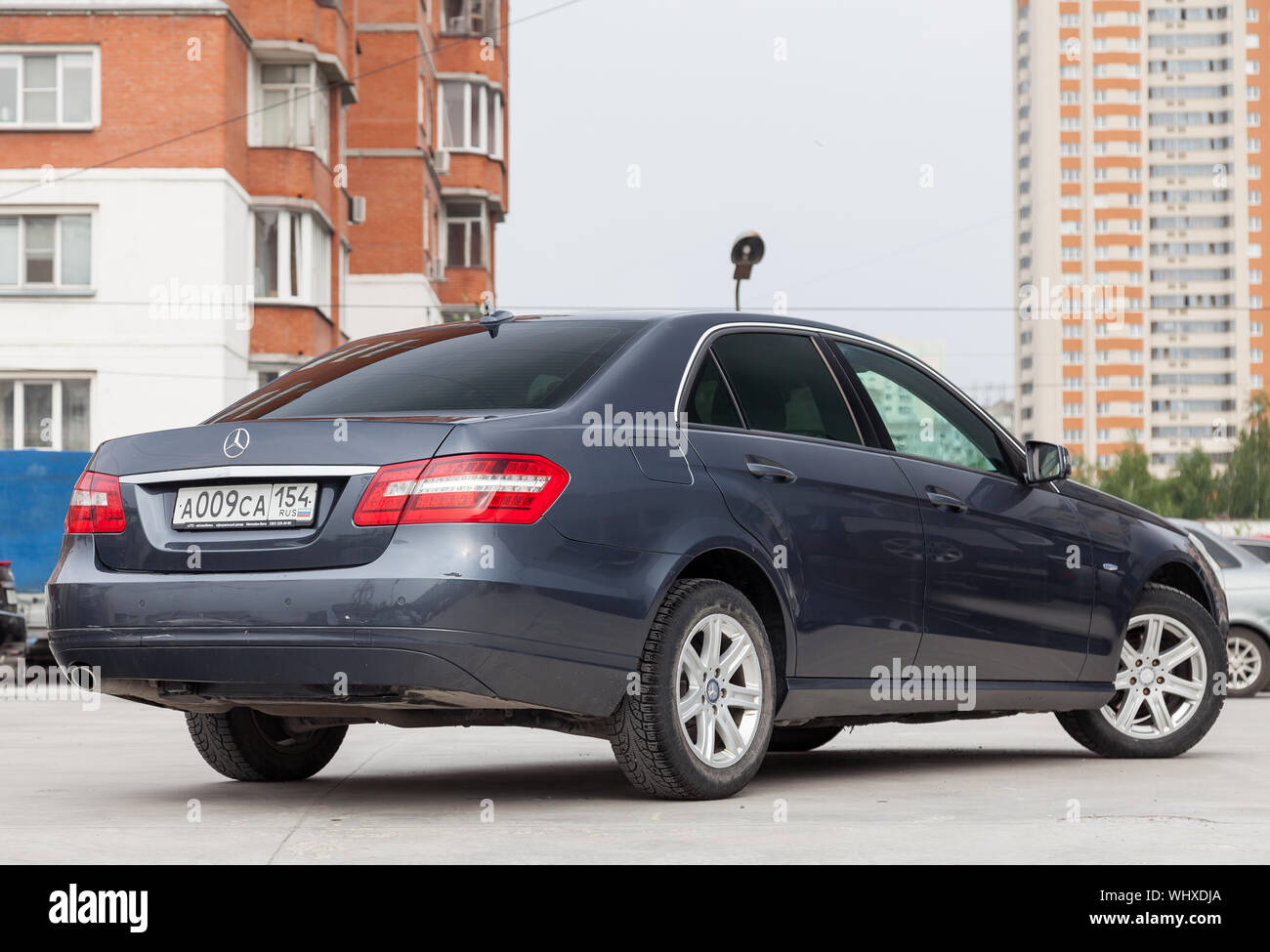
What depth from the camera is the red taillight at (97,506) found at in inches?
249

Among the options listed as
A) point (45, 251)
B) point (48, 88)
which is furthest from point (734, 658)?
point (48, 88)

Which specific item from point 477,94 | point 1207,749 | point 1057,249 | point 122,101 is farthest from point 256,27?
point 1057,249

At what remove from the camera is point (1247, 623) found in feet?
54.6

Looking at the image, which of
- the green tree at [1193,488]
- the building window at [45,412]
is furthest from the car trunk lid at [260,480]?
the green tree at [1193,488]

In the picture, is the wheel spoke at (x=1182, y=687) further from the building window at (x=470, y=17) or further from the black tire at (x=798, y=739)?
the building window at (x=470, y=17)

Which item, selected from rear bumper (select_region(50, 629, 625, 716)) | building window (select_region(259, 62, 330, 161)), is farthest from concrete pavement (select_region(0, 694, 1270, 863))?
building window (select_region(259, 62, 330, 161))

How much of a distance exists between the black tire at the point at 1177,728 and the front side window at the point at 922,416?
3.68ft

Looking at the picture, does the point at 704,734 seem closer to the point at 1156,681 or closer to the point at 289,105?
the point at 1156,681

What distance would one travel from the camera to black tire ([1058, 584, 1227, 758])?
8594 millimetres

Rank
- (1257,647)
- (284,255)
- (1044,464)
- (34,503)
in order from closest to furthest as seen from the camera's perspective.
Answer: (1044,464) < (1257,647) < (34,503) < (284,255)

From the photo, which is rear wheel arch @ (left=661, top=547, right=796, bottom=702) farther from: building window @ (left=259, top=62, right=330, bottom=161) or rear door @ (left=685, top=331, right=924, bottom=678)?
building window @ (left=259, top=62, right=330, bottom=161)

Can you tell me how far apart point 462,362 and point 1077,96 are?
144 m

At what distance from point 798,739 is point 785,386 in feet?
8.08

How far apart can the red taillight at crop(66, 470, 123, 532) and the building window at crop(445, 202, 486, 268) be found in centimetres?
4671
